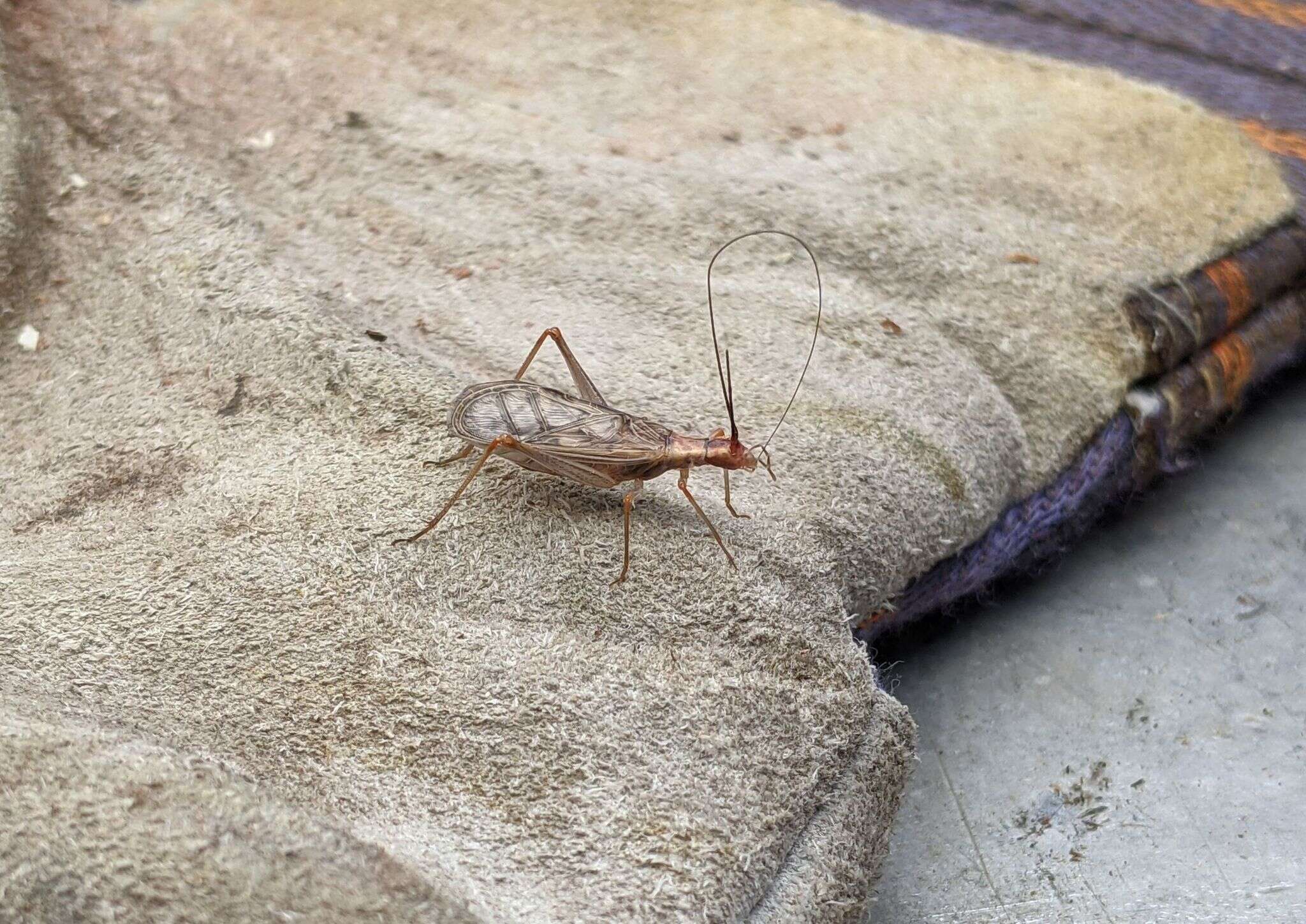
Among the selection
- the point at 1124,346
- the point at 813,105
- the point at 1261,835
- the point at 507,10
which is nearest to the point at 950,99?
the point at 813,105

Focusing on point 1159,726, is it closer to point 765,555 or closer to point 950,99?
point 765,555

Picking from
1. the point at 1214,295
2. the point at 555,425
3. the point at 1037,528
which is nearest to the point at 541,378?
the point at 555,425

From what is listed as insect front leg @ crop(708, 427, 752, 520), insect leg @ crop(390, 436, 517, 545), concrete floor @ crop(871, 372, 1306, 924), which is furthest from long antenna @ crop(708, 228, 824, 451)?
concrete floor @ crop(871, 372, 1306, 924)

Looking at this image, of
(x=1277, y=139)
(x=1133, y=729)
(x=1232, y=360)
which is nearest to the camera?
(x=1133, y=729)

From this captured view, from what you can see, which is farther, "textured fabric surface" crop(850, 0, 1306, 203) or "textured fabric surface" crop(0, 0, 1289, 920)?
"textured fabric surface" crop(850, 0, 1306, 203)

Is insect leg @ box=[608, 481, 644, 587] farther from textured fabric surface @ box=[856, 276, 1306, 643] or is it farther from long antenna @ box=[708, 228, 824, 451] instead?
textured fabric surface @ box=[856, 276, 1306, 643]

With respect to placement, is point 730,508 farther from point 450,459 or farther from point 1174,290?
point 1174,290
